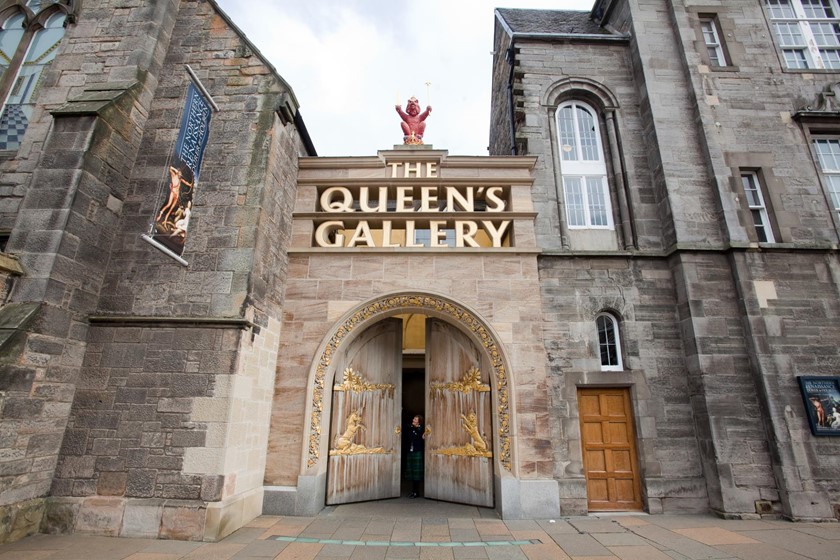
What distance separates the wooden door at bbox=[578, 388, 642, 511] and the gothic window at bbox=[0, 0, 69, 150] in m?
11.7

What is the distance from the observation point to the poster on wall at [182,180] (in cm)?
535

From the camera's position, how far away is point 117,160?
6.35 m

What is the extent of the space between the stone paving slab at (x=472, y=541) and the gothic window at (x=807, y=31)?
10301 mm

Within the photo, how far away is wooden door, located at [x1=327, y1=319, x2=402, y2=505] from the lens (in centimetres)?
715

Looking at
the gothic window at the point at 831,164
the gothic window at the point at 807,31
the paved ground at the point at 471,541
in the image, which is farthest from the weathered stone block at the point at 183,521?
the gothic window at the point at 807,31

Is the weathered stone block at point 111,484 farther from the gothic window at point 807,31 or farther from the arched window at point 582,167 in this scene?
the gothic window at point 807,31

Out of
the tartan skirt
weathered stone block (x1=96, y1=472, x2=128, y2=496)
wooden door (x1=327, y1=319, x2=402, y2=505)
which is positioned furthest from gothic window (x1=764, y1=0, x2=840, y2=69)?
weathered stone block (x1=96, y1=472, x2=128, y2=496)

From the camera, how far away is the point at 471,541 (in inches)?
204

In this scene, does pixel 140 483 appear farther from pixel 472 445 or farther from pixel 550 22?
pixel 550 22

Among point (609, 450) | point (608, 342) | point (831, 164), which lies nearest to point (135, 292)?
point (608, 342)

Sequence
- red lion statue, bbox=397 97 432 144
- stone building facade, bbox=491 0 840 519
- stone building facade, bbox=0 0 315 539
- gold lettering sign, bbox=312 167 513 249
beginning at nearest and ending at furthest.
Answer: stone building facade, bbox=0 0 315 539 → stone building facade, bbox=491 0 840 519 → gold lettering sign, bbox=312 167 513 249 → red lion statue, bbox=397 97 432 144

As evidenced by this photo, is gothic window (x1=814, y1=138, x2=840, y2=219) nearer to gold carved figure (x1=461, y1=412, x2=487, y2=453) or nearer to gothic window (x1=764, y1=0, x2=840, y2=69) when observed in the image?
gothic window (x1=764, y1=0, x2=840, y2=69)

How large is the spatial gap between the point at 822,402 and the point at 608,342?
3.44m

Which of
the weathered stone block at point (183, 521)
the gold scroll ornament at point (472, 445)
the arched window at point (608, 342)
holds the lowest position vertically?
the weathered stone block at point (183, 521)
